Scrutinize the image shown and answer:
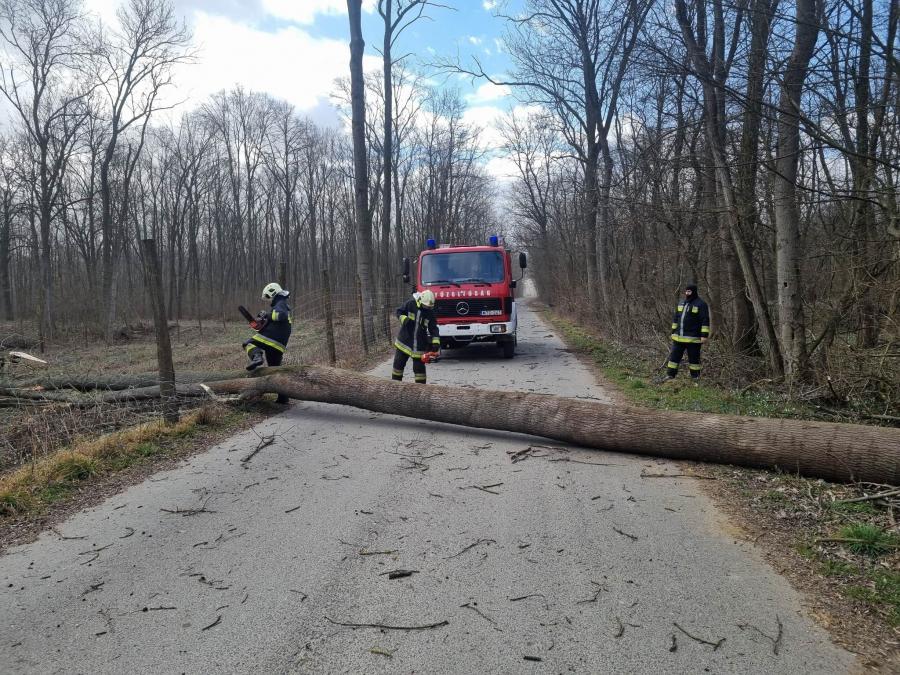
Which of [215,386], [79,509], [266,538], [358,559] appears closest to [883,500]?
[358,559]

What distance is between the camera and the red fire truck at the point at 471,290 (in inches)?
493

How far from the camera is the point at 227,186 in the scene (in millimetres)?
43594

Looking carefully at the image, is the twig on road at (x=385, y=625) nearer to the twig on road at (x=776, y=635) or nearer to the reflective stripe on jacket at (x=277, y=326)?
the twig on road at (x=776, y=635)

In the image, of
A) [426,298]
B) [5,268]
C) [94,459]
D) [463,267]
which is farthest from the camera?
[5,268]

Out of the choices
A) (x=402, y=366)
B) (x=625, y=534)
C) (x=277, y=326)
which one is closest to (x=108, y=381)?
(x=277, y=326)

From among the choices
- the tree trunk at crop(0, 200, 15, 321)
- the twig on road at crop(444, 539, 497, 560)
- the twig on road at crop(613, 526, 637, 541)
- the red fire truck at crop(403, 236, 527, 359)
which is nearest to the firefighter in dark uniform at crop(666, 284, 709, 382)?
the red fire truck at crop(403, 236, 527, 359)

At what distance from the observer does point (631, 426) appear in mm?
5664

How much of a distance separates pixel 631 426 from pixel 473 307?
284 inches

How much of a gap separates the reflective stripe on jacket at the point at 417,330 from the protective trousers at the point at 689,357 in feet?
13.8

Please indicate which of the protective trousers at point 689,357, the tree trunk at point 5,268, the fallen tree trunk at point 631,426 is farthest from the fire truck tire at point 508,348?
the tree trunk at point 5,268

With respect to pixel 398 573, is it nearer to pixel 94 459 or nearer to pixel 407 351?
pixel 94 459

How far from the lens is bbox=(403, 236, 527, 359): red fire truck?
41.1 ft

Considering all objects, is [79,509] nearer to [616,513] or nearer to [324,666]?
[324,666]

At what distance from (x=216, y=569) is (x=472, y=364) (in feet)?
30.5
